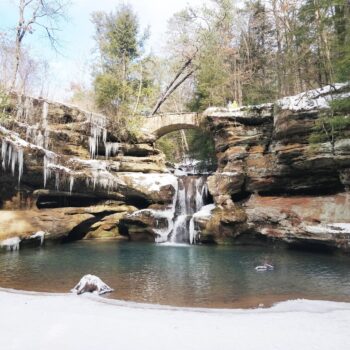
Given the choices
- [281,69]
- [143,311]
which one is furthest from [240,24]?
[143,311]

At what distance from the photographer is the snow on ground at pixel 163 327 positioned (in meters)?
3.91

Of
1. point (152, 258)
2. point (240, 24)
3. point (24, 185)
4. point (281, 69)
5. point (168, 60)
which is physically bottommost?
point (152, 258)

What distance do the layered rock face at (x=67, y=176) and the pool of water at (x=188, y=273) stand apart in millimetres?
2329

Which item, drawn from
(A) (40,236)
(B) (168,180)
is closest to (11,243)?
(A) (40,236)

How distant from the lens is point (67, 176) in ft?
52.7

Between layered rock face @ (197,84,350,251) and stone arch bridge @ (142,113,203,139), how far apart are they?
9.88 feet

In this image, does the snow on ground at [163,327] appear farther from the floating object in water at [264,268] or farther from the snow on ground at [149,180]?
the snow on ground at [149,180]

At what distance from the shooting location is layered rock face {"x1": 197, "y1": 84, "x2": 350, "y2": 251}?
1385 cm

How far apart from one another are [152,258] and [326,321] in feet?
26.5

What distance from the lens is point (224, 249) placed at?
14453 mm

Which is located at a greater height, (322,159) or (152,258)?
(322,159)

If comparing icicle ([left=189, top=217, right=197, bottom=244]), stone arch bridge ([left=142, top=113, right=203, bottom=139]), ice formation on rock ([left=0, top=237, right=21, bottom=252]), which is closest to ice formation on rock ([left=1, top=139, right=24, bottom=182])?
ice formation on rock ([left=0, top=237, right=21, bottom=252])

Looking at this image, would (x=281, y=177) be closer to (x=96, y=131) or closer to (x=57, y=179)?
(x=96, y=131)

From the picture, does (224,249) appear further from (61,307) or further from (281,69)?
(281,69)
